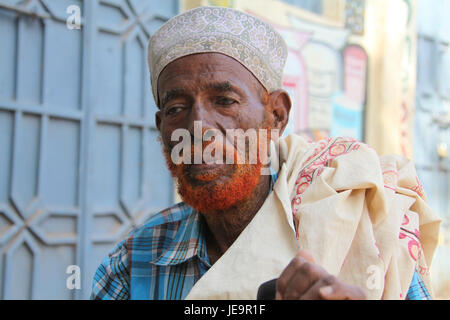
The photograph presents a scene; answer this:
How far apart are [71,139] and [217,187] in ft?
7.15

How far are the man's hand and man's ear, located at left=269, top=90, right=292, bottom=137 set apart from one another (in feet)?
3.17

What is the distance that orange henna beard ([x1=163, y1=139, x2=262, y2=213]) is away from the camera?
6.01 feet

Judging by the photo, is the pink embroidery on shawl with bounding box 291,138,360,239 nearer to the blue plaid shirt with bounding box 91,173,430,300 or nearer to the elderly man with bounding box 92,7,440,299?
the elderly man with bounding box 92,7,440,299

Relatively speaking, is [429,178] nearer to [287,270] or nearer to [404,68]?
[404,68]

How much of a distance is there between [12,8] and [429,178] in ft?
19.2

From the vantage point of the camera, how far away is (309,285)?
3.81ft

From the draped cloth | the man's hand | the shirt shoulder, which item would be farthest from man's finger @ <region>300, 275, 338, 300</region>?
the shirt shoulder

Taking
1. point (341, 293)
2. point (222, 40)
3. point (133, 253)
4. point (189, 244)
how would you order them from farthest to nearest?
point (133, 253) → point (189, 244) → point (222, 40) → point (341, 293)

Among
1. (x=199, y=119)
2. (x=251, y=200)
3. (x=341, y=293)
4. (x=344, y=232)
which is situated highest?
(x=199, y=119)

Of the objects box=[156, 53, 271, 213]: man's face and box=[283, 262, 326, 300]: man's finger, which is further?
box=[156, 53, 271, 213]: man's face

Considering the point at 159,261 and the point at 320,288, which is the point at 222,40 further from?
the point at 320,288

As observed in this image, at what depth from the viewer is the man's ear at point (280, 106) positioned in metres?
2.06

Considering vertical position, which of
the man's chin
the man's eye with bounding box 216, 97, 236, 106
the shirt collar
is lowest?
the shirt collar

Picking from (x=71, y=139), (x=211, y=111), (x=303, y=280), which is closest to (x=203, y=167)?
(x=211, y=111)
